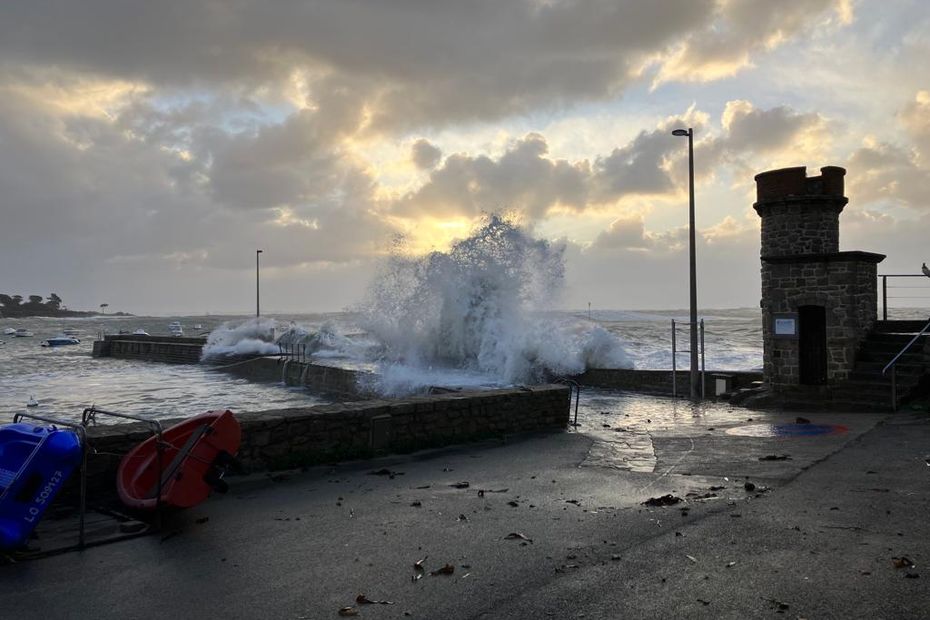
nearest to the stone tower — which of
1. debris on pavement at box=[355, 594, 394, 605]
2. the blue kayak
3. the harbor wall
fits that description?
the harbor wall

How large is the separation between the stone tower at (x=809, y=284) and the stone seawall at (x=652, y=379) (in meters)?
2.08

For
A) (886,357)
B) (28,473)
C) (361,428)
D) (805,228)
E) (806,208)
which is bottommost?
(361,428)

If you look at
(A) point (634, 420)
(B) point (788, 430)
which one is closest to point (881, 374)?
(B) point (788, 430)

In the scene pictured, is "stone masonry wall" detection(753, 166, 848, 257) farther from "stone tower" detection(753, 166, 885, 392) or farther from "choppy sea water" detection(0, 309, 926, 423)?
"choppy sea water" detection(0, 309, 926, 423)

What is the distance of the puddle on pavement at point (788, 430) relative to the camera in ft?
35.3

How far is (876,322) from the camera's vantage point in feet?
51.0

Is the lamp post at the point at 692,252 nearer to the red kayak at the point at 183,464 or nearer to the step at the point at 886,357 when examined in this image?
the step at the point at 886,357

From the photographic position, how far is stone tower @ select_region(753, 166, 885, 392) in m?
14.4

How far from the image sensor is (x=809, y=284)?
580 inches

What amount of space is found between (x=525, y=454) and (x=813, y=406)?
8039mm

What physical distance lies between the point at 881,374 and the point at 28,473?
14828 millimetres

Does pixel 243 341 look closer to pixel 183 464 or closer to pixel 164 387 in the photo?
pixel 164 387

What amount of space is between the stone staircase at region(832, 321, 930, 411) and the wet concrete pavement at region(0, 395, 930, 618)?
5732mm

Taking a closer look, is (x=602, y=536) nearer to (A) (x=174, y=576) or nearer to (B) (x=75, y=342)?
(A) (x=174, y=576)
